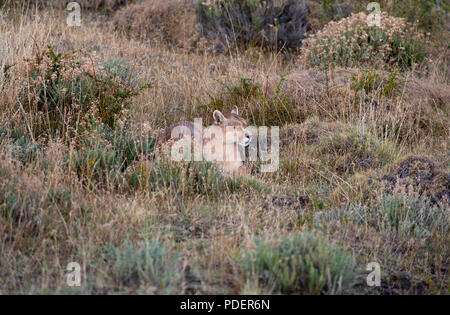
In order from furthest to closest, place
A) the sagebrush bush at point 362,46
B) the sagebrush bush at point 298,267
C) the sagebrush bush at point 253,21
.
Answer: the sagebrush bush at point 253,21
the sagebrush bush at point 362,46
the sagebrush bush at point 298,267

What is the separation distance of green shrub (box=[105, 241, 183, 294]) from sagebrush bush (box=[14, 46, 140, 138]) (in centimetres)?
319

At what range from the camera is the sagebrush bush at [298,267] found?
12.6 feet

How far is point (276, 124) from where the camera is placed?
8.70 metres

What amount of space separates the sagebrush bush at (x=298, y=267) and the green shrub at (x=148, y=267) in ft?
1.88

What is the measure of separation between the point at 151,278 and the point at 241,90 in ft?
18.2

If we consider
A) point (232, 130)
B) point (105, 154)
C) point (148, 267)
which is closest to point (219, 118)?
point (232, 130)

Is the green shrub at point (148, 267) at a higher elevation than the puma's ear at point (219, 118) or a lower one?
lower

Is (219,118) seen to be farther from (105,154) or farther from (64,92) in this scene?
(64,92)

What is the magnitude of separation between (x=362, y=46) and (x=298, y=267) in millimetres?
A: 7418

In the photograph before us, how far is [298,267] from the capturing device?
394 cm

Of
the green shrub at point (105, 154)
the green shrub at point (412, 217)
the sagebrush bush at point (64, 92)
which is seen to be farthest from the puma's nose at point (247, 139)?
the green shrub at point (412, 217)

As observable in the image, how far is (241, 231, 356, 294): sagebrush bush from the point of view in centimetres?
385

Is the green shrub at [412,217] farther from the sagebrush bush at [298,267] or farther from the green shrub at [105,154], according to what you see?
the green shrub at [105,154]
